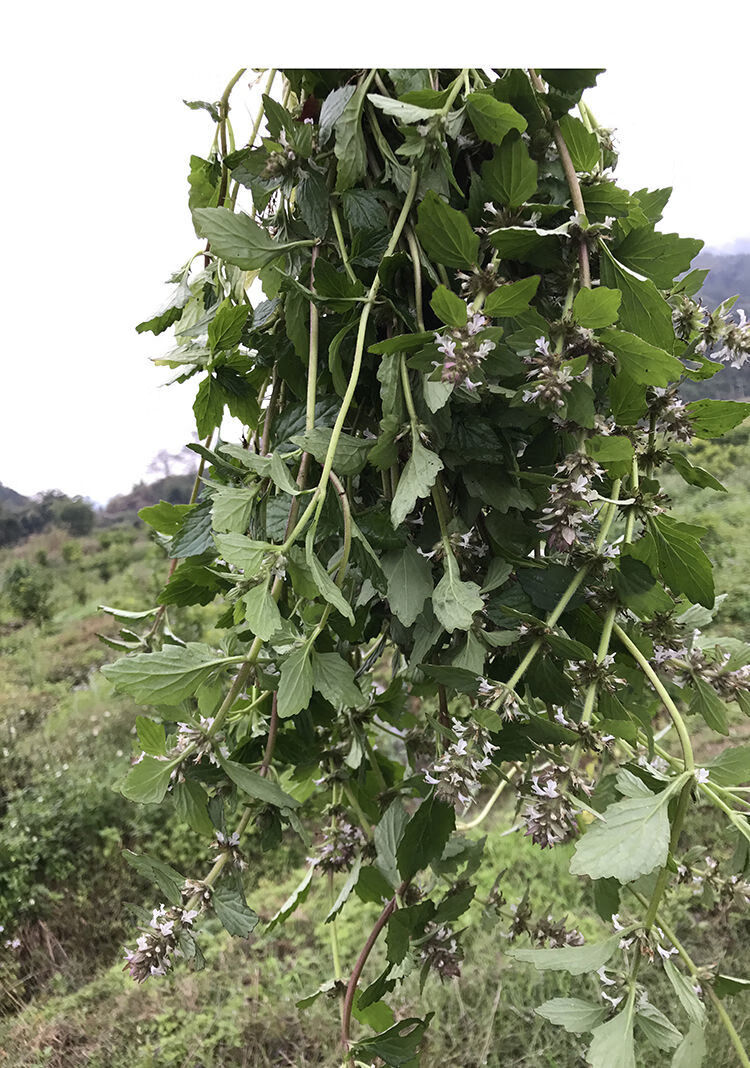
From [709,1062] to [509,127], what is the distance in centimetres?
109

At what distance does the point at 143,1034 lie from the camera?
4.01 ft

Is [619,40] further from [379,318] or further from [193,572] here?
[193,572]

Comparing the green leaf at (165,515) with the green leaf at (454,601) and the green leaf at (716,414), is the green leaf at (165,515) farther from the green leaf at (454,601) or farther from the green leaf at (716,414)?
the green leaf at (716,414)

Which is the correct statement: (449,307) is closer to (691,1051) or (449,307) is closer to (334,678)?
(334,678)

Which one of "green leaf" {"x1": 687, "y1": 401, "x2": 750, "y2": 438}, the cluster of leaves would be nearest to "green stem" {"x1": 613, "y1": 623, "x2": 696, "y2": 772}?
the cluster of leaves

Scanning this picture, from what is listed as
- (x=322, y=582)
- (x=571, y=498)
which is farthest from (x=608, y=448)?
(x=322, y=582)

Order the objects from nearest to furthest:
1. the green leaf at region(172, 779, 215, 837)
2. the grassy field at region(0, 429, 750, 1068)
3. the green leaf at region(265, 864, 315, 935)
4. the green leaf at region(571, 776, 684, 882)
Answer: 1. the green leaf at region(571, 776, 684, 882)
2. the green leaf at region(172, 779, 215, 837)
3. the green leaf at region(265, 864, 315, 935)
4. the grassy field at region(0, 429, 750, 1068)

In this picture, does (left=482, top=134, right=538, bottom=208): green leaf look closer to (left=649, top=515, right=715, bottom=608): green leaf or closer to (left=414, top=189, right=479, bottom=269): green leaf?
(left=414, top=189, right=479, bottom=269): green leaf

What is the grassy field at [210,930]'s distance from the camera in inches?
44.5

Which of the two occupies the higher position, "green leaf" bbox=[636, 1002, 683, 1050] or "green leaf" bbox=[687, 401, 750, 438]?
"green leaf" bbox=[687, 401, 750, 438]

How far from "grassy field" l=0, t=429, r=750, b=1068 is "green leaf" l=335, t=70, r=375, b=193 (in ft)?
1.29

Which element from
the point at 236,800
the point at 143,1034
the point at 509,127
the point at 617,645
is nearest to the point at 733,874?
the point at 617,645

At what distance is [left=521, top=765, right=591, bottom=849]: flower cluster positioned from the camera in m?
0.31

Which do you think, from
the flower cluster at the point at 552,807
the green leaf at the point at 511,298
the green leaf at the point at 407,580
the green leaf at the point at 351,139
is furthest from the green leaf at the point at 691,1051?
the green leaf at the point at 351,139
